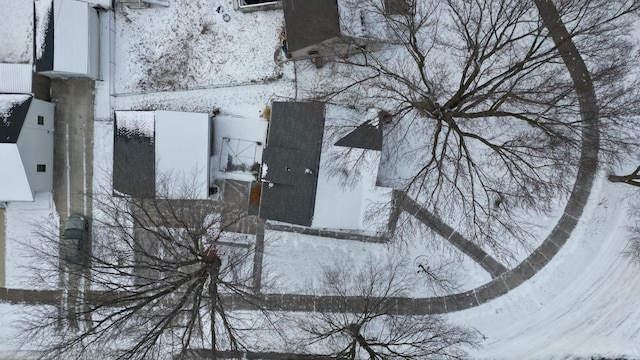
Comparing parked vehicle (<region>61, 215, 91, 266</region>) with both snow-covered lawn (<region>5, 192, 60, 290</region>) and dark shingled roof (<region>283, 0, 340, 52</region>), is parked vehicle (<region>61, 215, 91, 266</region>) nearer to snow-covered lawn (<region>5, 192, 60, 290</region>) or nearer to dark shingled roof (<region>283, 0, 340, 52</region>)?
snow-covered lawn (<region>5, 192, 60, 290</region>)

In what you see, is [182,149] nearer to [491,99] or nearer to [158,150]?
[158,150]

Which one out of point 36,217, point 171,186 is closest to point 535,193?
point 171,186

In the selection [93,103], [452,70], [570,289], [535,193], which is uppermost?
[452,70]

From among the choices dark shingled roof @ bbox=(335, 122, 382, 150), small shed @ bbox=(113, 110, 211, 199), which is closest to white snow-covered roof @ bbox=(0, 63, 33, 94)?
small shed @ bbox=(113, 110, 211, 199)

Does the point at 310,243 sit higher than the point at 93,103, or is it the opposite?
the point at 93,103

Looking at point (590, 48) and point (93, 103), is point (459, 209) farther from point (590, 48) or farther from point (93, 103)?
point (93, 103)

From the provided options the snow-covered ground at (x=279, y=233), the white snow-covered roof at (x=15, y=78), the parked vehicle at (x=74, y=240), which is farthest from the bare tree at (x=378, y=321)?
the white snow-covered roof at (x=15, y=78)

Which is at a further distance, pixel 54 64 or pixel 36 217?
pixel 36 217
